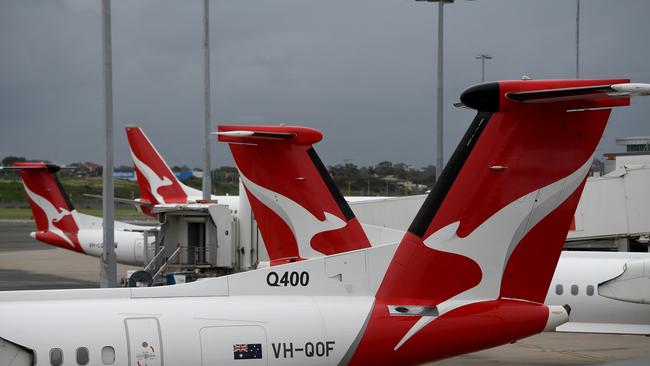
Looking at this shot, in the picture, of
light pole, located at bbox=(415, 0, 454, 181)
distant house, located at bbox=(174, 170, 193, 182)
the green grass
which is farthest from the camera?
distant house, located at bbox=(174, 170, 193, 182)

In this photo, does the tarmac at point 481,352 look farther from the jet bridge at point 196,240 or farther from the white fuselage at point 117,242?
the jet bridge at point 196,240

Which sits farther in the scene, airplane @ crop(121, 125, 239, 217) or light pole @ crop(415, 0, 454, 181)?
airplane @ crop(121, 125, 239, 217)

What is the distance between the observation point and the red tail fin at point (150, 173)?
1549 inches

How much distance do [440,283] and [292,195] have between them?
716 centimetres

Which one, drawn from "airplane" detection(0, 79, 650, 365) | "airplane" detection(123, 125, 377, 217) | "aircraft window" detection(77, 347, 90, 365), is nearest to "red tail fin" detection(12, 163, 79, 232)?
"airplane" detection(123, 125, 377, 217)

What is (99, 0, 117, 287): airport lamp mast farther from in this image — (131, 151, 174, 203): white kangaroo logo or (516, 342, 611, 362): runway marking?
(131, 151, 174, 203): white kangaroo logo

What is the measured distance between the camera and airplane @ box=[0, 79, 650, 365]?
30.8ft

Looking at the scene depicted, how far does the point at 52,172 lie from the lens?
3431 cm

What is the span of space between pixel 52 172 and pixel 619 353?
22238 mm

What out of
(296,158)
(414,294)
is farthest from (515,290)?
(296,158)

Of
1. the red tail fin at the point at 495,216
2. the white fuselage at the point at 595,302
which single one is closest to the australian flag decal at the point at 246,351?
the red tail fin at the point at 495,216

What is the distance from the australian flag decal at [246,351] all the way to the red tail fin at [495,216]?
131 centimetres

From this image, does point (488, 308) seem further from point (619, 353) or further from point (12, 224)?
point (12, 224)

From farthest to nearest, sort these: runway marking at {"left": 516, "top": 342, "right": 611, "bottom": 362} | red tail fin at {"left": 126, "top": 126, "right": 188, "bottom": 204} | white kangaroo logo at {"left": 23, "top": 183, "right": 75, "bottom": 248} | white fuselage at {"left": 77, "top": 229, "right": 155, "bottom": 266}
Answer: red tail fin at {"left": 126, "top": 126, "right": 188, "bottom": 204} → white fuselage at {"left": 77, "top": 229, "right": 155, "bottom": 266} → white kangaroo logo at {"left": 23, "top": 183, "right": 75, "bottom": 248} → runway marking at {"left": 516, "top": 342, "right": 611, "bottom": 362}
